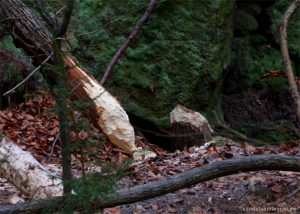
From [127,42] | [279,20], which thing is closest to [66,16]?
[127,42]

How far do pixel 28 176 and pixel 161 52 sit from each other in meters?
4.72

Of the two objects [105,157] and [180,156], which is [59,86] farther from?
[105,157]

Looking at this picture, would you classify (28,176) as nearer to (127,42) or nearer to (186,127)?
(186,127)

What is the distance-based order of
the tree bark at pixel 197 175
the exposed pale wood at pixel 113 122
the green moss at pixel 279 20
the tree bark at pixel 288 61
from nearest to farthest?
the tree bark at pixel 197 175 → the tree bark at pixel 288 61 → the exposed pale wood at pixel 113 122 → the green moss at pixel 279 20

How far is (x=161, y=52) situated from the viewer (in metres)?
9.02

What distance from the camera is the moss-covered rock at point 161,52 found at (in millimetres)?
8742

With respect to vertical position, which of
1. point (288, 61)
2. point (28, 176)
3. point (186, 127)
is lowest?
point (28, 176)

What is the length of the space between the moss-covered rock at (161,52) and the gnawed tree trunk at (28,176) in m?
3.68

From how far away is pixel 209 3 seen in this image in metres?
9.16

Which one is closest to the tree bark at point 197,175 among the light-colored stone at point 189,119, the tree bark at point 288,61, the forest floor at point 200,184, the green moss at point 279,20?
the forest floor at point 200,184

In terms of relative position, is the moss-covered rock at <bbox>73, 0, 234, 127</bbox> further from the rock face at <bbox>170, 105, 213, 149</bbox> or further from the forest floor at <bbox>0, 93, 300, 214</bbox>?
the forest floor at <bbox>0, 93, 300, 214</bbox>

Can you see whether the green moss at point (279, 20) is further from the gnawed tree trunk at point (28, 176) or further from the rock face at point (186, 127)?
the gnawed tree trunk at point (28, 176)

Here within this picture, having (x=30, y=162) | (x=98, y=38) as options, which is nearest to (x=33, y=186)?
(x=30, y=162)

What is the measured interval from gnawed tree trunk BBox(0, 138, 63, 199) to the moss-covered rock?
368cm
